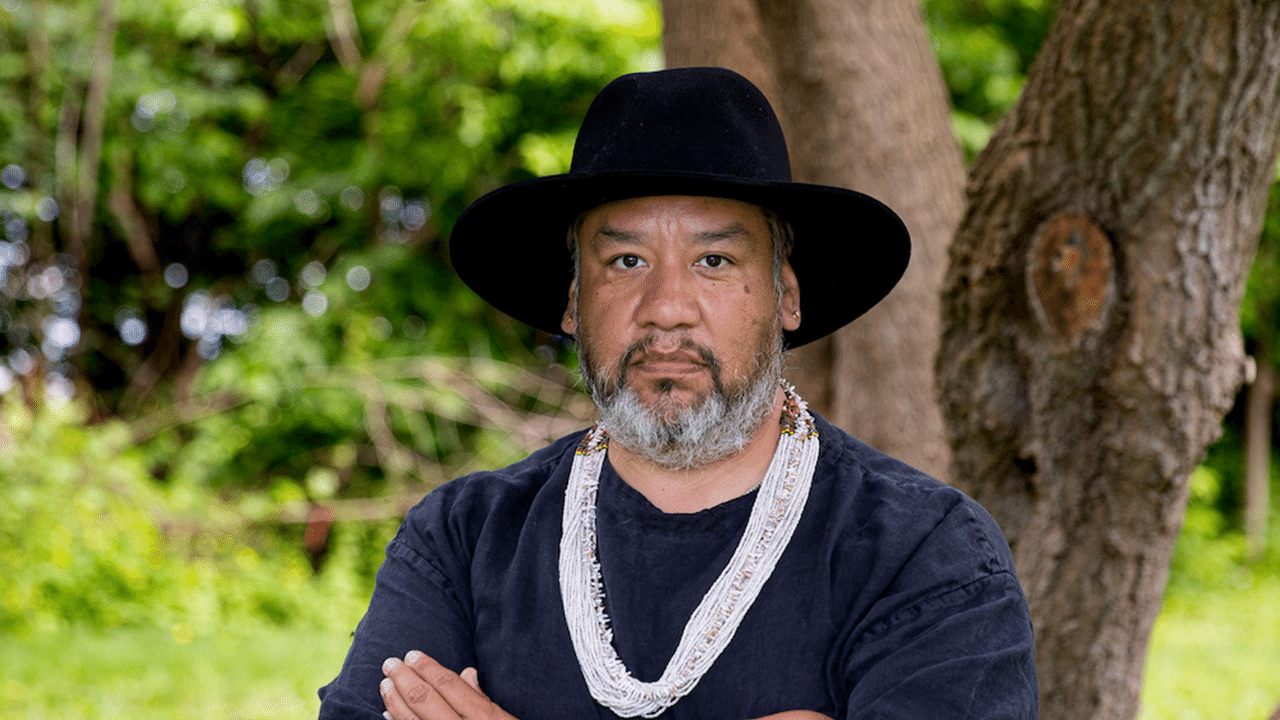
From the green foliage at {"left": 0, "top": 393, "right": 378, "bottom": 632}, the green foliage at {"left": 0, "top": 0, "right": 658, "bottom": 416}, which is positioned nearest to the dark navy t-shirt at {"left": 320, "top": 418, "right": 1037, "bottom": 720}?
the green foliage at {"left": 0, "top": 0, "right": 658, "bottom": 416}

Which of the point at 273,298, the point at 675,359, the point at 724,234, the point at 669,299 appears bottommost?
the point at 273,298

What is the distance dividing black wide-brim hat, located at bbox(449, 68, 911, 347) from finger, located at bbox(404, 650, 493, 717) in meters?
0.88

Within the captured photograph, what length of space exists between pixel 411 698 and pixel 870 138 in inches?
110

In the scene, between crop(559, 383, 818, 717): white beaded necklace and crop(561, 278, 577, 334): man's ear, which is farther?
crop(561, 278, 577, 334): man's ear

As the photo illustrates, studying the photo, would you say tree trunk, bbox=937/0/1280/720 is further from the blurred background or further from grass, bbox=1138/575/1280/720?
the blurred background

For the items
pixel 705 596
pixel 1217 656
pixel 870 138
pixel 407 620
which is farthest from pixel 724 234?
pixel 1217 656

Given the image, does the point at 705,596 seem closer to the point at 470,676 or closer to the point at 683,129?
the point at 470,676

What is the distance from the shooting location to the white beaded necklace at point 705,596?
1984 millimetres

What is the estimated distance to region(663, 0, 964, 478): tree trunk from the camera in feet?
13.0

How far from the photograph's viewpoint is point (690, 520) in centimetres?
213

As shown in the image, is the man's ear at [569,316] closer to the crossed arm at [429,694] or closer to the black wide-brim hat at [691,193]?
the black wide-brim hat at [691,193]

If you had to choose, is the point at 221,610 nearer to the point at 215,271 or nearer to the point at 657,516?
the point at 215,271

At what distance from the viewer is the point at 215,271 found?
11.9m

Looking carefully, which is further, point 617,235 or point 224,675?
point 224,675
